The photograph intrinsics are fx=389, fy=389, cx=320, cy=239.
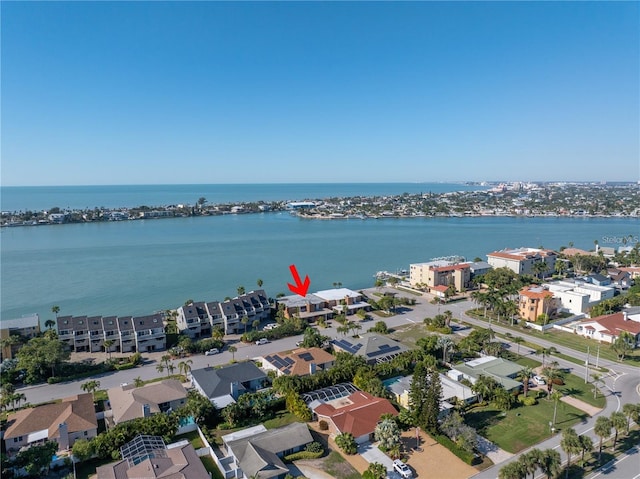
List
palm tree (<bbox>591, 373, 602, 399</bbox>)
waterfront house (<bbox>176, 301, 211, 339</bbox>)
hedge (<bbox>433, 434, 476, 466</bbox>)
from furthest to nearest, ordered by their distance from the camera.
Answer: waterfront house (<bbox>176, 301, 211, 339</bbox>), palm tree (<bbox>591, 373, 602, 399</bbox>), hedge (<bbox>433, 434, 476, 466</bbox>)

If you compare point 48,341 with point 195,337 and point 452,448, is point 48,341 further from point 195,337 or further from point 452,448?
point 452,448

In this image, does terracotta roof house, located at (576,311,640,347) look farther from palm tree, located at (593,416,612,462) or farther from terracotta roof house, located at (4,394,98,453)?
terracotta roof house, located at (4,394,98,453)

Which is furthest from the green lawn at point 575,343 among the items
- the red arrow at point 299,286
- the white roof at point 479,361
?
the red arrow at point 299,286

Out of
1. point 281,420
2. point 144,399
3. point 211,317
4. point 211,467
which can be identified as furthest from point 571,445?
point 211,317

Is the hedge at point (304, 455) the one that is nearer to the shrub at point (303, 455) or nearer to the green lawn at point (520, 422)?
the shrub at point (303, 455)

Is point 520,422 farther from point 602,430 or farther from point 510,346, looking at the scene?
point 510,346

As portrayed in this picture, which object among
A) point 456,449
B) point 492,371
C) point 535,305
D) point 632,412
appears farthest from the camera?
point 535,305

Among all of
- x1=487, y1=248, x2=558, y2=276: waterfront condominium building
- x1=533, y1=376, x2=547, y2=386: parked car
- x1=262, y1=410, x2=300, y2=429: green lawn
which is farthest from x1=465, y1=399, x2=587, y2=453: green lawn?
x1=487, y1=248, x2=558, y2=276: waterfront condominium building
